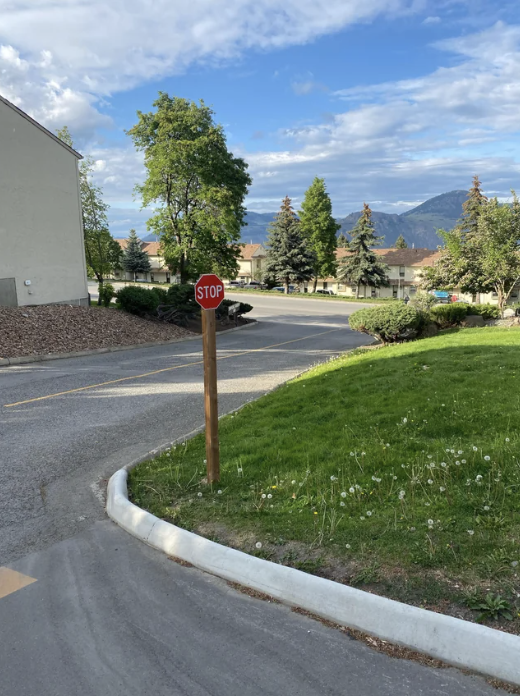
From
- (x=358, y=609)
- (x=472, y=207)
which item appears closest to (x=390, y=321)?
(x=358, y=609)

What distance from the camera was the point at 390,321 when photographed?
15.0m

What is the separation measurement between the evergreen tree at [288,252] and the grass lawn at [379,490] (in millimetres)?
45415

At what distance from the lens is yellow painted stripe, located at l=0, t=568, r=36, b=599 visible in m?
3.42

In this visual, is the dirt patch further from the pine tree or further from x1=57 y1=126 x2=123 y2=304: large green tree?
the pine tree

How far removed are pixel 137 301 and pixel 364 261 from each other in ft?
117

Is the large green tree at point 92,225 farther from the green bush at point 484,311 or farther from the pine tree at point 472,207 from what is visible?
the pine tree at point 472,207

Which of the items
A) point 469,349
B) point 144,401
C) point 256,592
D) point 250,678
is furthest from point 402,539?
point 469,349

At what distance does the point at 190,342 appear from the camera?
18.2 meters

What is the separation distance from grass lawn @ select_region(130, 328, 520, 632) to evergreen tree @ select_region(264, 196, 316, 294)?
45.4 meters

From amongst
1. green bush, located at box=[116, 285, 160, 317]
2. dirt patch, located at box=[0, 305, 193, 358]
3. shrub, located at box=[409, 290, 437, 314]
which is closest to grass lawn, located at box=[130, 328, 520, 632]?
dirt patch, located at box=[0, 305, 193, 358]

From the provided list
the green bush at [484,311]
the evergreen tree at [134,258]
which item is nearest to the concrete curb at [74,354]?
the green bush at [484,311]

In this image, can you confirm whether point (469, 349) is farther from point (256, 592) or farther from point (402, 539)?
point (256, 592)

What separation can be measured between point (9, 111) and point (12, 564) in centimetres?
1785

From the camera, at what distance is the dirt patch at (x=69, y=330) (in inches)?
547
